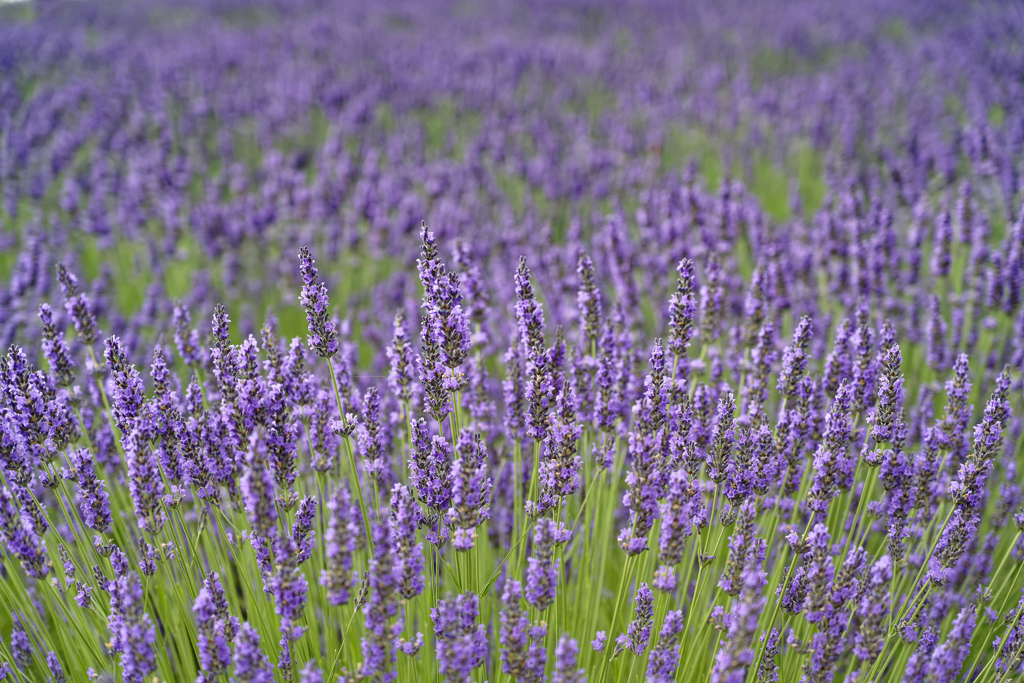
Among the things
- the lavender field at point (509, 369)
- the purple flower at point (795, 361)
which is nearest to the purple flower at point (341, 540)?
the lavender field at point (509, 369)

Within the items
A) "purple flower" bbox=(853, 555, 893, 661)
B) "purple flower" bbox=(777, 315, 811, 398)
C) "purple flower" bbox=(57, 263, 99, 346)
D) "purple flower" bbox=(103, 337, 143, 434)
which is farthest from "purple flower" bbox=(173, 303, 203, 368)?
"purple flower" bbox=(853, 555, 893, 661)

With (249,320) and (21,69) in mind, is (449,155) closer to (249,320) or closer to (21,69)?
(249,320)

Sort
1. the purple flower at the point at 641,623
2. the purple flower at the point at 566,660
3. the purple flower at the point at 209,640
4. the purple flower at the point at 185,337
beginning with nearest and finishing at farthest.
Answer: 1. the purple flower at the point at 566,660
2. the purple flower at the point at 209,640
3. the purple flower at the point at 641,623
4. the purple flower at the point at 185,337

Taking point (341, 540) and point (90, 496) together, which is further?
point (90, 496)

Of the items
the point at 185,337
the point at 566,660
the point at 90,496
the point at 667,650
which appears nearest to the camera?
the point at 566,660

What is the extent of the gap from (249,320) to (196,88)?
5.99 meters

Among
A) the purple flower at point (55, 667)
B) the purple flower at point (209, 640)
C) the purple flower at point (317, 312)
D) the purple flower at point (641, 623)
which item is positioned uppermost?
the purple flower at point (317, 312)

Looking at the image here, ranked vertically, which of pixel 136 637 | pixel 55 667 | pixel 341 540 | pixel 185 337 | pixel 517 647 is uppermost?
pixel 185 337

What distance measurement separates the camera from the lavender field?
2096mm

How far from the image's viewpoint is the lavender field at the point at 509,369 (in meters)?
2.10

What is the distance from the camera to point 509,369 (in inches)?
103

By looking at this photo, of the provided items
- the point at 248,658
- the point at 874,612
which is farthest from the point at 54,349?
the point at 874,612

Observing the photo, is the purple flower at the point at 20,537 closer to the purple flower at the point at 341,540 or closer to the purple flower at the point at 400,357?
the purple flower at the point at 341,540

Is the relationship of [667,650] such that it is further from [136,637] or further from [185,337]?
[185,337]
